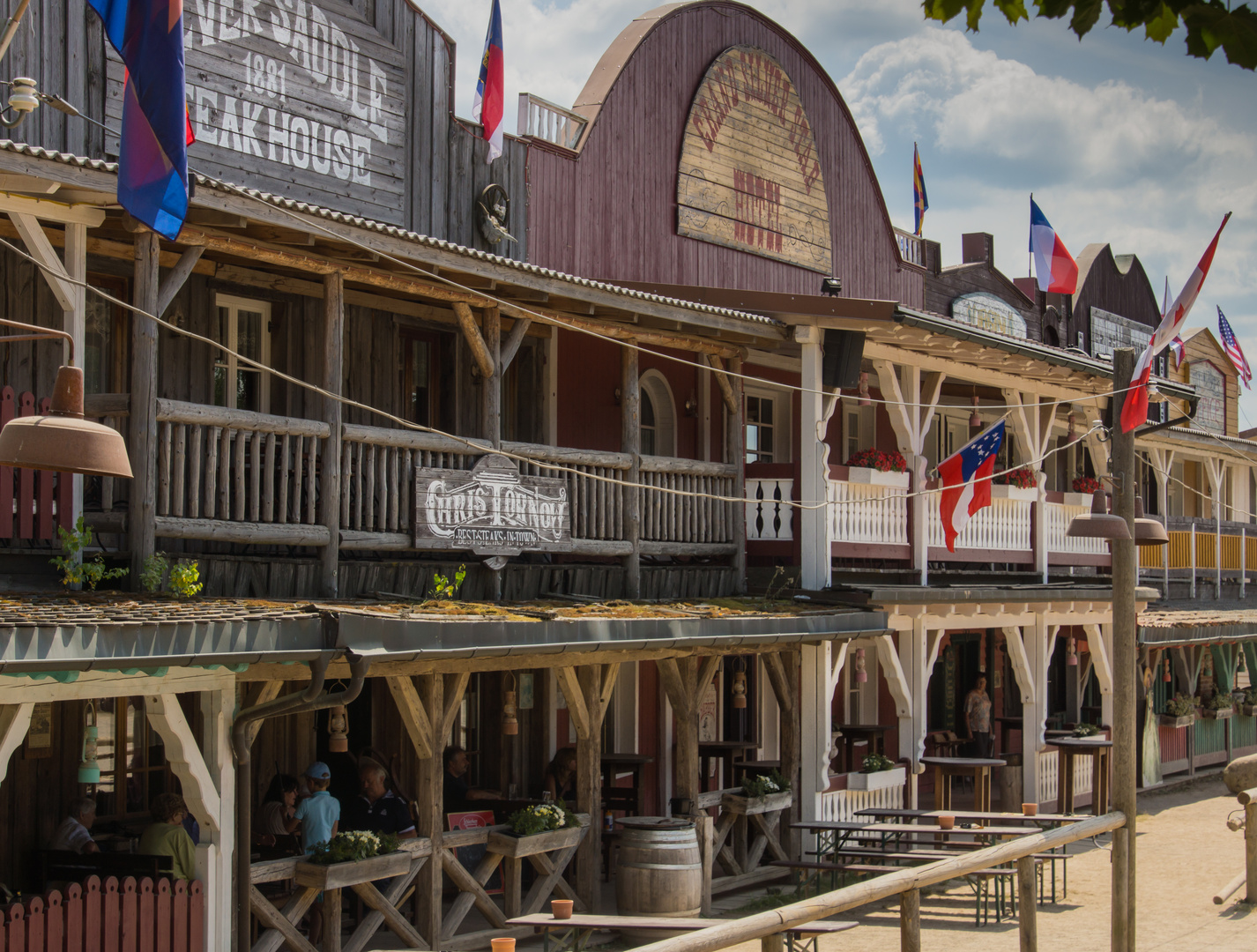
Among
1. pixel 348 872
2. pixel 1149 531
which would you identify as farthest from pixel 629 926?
pixel 1149 531

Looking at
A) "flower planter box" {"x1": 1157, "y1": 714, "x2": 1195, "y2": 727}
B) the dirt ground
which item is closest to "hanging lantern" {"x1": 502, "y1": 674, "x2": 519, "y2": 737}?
the dirt ground

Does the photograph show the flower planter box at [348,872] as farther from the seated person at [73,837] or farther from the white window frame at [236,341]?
the white window frame at [236,341]

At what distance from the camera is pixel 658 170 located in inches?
666

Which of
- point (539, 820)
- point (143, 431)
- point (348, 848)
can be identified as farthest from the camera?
point (539, 820)

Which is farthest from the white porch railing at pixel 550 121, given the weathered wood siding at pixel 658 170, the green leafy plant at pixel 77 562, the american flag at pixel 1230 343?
the american flag at pixel 1230 343

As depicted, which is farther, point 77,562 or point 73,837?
point 73,837

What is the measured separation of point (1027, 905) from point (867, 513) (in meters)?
5.98

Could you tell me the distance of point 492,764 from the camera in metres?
14.0

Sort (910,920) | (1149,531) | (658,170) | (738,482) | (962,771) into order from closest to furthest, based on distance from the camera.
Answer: (910,920) < (1149,531) < (738,482) < (962,771) < (658,170)

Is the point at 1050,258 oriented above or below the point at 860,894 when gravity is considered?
above

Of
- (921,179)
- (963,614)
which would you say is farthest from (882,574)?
(921,179)

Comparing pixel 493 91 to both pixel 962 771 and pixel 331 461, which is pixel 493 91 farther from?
pixel 962 771

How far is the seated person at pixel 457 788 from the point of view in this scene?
12.8 metres

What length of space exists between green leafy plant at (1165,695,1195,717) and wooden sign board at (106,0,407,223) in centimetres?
1545
